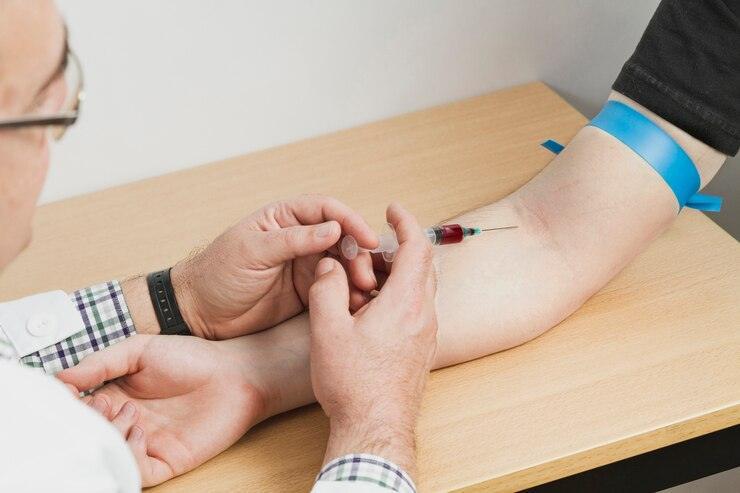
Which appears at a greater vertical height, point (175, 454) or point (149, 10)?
point (149, 10)

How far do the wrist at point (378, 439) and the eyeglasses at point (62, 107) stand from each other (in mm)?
400

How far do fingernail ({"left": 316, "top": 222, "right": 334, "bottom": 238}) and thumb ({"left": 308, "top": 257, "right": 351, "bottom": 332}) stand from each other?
1.4 inches

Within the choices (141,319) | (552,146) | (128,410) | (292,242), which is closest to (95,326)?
(141,319)

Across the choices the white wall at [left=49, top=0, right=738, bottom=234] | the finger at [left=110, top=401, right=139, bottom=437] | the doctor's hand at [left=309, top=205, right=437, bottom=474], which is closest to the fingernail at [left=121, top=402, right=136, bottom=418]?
the finger at [left=110, top=401, right=139, bottom=437]

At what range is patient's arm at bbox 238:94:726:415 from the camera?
105 centimetres

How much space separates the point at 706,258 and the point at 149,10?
3.04 ft

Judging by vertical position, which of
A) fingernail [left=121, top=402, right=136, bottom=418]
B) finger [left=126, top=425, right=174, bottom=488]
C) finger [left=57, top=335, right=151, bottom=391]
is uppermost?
finger [left=57, top=335, right=151, bottom=391]

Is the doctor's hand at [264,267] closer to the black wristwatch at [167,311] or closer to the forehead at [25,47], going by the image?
the black wristwatch at [167,311]

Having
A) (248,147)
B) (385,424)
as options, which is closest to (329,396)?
(385,424)

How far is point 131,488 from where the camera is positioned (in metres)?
0.67

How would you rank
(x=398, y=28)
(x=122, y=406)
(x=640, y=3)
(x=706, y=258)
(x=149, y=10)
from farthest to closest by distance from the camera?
(x=640, y=3) → (x=398, y=28) → (x=149, y=10) → (x=706, y=258) → (x=122, y=406)

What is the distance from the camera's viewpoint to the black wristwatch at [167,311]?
1.10 meters

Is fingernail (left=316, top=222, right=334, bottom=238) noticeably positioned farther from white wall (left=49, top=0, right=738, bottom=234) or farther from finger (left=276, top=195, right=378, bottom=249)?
white wall (left=49, top=0, right=738, bottom=234)

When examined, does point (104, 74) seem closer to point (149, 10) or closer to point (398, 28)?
point (149, 10)
